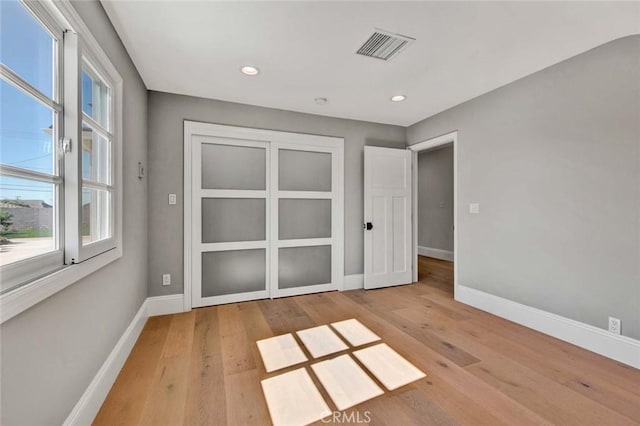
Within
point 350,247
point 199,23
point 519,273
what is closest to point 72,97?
point 199,23

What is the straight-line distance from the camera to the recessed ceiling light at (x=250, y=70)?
2.49 metres

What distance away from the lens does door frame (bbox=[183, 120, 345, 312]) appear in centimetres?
312

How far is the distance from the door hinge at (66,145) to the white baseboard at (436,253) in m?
6.32

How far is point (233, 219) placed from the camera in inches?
133

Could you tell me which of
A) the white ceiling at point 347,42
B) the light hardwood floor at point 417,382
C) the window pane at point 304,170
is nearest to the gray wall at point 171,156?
the white ceiling at point 347,42

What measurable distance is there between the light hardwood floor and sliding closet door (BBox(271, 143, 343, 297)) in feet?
2.20

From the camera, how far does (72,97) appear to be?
1.37 metres

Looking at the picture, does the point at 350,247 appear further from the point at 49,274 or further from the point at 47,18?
the point at 47,18

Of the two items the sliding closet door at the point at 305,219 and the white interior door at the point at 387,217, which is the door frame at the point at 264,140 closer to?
the sliding closet door at the point at 305,219

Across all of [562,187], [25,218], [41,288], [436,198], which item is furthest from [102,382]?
[436,198]

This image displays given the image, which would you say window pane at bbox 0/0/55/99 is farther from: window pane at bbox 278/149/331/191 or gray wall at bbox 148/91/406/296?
window pane at bbox 278/149/331/191

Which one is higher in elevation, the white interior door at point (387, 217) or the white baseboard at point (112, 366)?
the white interior door at point (387, 217)

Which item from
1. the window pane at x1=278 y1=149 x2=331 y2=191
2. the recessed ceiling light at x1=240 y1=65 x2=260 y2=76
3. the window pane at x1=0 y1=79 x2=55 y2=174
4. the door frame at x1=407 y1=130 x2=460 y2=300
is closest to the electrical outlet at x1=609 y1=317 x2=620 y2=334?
the door frame at x1=407 y1=130 x2=460 y2=300

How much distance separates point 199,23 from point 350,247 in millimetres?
3034
